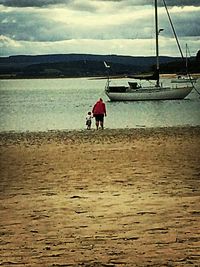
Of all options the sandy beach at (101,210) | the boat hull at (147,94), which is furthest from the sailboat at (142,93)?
the sandy beach at (101,210)

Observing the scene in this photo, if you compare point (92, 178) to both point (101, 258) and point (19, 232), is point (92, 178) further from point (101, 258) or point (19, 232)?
point (101, 258)

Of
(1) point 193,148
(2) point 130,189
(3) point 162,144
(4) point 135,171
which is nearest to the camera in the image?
(2) point 130,189

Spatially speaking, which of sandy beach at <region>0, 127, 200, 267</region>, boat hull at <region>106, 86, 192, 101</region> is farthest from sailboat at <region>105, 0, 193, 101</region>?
sandy beach at <region>0, 127, 200, 267</region>

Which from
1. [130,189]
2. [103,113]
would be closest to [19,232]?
[130,189]

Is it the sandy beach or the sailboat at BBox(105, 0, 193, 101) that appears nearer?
the sandy beach

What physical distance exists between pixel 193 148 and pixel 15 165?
6.18 metres

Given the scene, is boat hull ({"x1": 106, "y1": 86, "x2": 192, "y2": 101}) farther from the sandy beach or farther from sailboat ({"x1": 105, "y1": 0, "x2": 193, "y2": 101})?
the sandy beach

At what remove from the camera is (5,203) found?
11359 millimetres

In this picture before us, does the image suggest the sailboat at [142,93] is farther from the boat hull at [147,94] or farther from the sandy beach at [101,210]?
the sandy beach at [101,210]

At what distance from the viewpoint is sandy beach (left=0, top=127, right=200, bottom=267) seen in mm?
7512

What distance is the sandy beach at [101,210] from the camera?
7512mm

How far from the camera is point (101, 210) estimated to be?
10195 mm

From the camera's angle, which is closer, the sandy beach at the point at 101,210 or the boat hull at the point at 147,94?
the sandy beach at the point at 101,210

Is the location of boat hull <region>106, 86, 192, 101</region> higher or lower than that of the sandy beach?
lower
